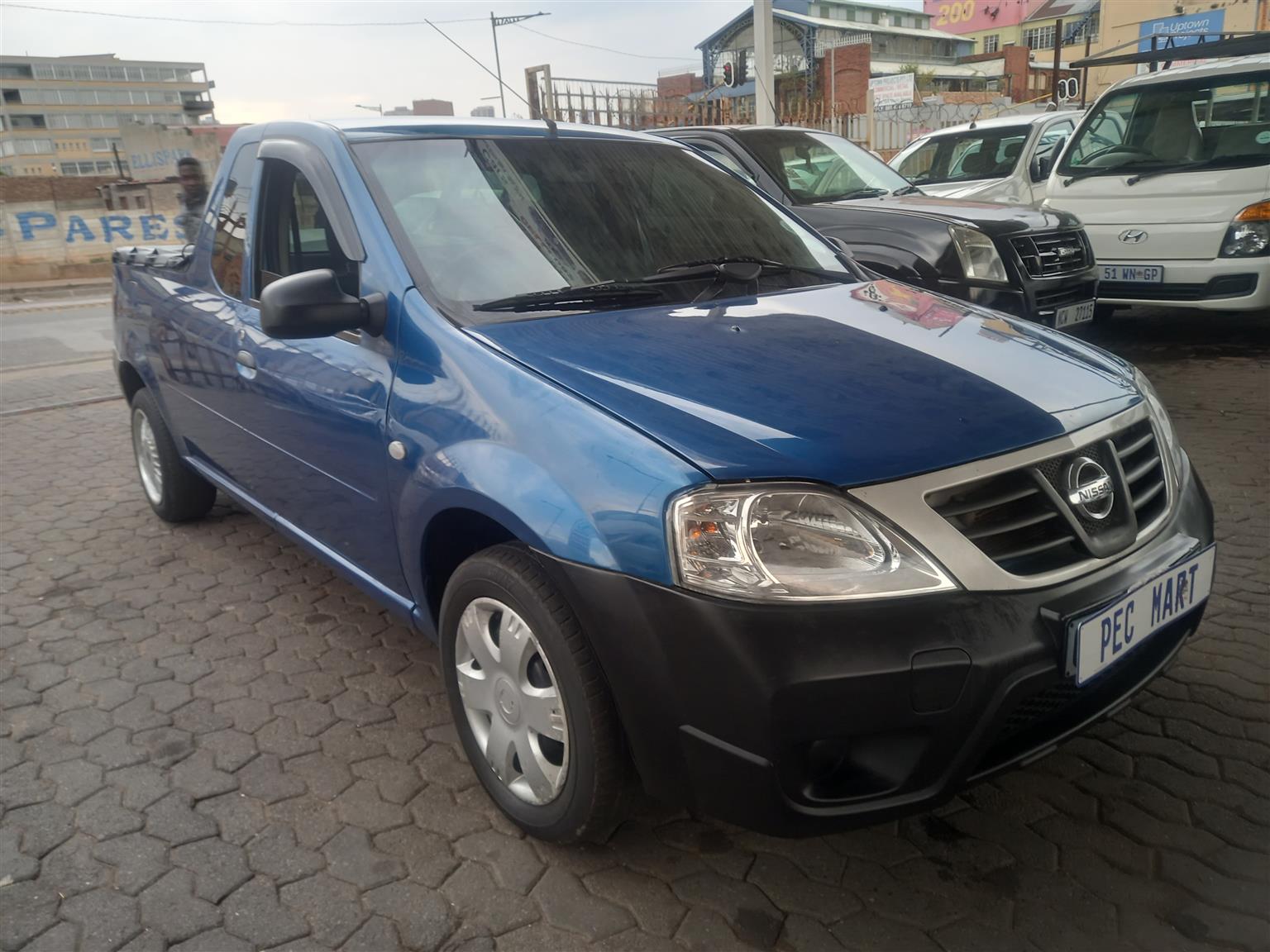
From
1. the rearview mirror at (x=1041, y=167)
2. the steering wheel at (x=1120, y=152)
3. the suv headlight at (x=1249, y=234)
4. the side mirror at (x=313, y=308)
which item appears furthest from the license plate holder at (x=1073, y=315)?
the side mirror at (x=313, y=308)

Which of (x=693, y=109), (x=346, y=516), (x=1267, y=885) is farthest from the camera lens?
(x=693, y=109)

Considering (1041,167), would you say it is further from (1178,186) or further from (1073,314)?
(1073,314)

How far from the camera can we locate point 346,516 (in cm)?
290

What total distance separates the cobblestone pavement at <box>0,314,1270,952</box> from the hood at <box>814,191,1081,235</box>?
2957 mm

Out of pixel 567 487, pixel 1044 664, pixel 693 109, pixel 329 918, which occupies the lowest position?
pixel 329 918

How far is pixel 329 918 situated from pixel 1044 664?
160 cm

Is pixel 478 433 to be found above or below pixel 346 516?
above

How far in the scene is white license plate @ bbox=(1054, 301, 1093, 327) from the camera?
6.12 metres

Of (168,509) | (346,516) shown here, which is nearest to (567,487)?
(346,516)

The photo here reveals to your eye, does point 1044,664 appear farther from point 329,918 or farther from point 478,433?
point 329,918

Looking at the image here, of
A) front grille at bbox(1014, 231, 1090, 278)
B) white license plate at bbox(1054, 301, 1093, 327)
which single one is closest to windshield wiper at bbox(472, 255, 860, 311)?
front grille at bbox(1014, 231, 1090, 278)

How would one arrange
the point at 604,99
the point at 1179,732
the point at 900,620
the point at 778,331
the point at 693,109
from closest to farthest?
1. the point at 900,620
2. the point at 778,331
3. the point at 1179,732
4. the point at 604,99
5. the point at 693,109

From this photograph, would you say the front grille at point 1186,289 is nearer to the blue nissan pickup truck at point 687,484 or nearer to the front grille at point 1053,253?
the front grille at point 1053,253

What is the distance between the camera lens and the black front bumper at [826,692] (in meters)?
1.77
